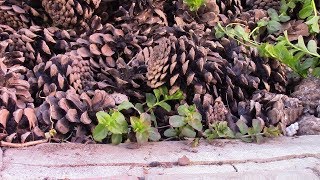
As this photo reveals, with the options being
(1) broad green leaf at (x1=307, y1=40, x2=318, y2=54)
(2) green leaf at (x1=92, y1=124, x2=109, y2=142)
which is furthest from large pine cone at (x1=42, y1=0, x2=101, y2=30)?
(1) broad green leaf at (x1=307, y1=40, x2=318, y2=54)

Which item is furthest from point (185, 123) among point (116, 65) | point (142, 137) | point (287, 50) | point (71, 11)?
point (71, 11)

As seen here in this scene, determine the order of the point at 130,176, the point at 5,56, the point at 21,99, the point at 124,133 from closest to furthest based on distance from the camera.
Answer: the point at 130,176, the point at 124,133, the point at 21,99, the point at 5,56

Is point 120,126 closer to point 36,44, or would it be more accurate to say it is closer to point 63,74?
point 63,74

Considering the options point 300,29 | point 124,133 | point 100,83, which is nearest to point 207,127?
point 124,133

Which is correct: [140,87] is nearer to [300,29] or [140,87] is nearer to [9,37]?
[9,37]

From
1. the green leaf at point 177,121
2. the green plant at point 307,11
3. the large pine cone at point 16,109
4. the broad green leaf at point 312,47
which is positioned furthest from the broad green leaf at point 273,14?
the large pine cone at point 16,109
